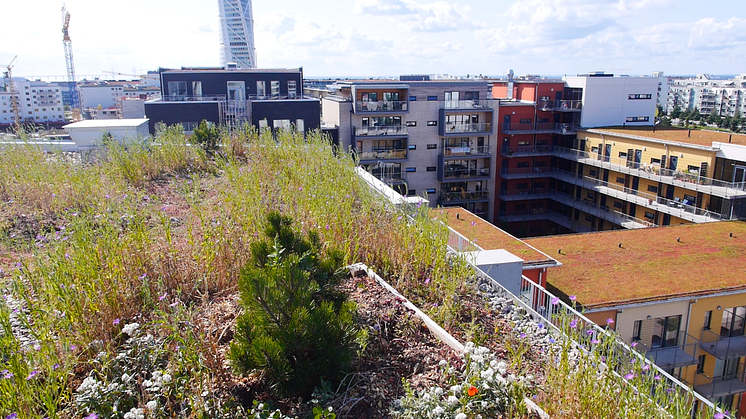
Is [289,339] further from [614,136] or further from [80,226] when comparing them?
[614,136]

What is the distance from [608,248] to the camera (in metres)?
16.4

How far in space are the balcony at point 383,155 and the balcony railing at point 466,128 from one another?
3140mm

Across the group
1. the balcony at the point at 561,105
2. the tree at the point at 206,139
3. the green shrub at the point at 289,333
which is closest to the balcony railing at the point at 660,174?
the balcony at the point at 561,105

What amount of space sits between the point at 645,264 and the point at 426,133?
20.5 metres

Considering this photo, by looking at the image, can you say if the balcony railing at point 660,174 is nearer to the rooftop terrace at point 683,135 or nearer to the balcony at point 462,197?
the rooftop terrace at point 683,135

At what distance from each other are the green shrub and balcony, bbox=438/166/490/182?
31628 mm

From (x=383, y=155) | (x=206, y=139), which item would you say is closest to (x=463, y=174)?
(x=383, y=155)

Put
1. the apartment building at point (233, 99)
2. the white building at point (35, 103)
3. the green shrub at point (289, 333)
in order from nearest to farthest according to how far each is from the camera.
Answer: the green shrub at point (289, 333), the apartment building at point (233, 99), the white building at point (35, 103)

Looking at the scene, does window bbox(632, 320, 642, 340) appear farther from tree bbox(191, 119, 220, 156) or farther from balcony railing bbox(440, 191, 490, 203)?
balcony railing bbox(440, 191, 490, 203)

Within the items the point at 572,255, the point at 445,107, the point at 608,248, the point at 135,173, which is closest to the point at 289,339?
the point at 135,173

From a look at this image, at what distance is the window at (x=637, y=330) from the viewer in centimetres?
1375

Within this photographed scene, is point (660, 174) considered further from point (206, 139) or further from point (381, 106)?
point (206, 139)

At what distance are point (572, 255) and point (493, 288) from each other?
36.3 feet

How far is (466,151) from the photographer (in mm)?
34406
